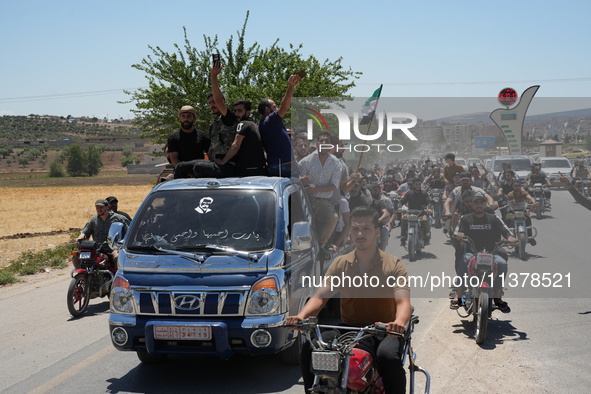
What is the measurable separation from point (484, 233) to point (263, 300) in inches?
140

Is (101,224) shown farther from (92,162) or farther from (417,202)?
(92,162)

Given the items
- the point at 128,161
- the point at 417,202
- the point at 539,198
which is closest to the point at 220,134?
the point at 417,202

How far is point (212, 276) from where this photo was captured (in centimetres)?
689

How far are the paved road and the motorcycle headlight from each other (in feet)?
7.69

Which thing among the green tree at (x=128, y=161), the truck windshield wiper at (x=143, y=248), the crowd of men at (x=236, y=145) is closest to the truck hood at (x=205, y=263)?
the truck windshield wiper at (x=143, y=248)

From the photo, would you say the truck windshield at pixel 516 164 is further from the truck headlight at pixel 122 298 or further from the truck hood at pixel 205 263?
the truck headlight at pixel 122 298

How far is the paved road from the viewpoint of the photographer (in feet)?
22.8

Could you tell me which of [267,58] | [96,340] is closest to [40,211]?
[267,58]

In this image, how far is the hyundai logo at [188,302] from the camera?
6789 mm

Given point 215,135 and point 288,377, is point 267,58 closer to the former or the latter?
point 215,135

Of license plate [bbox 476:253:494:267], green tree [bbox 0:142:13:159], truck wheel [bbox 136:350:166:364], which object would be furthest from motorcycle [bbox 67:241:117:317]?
green tree [bbox 0:142:13:159]

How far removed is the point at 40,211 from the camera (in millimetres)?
42188

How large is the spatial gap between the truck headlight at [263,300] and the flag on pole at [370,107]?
7.22 ft

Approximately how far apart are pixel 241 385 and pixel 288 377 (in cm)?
48
